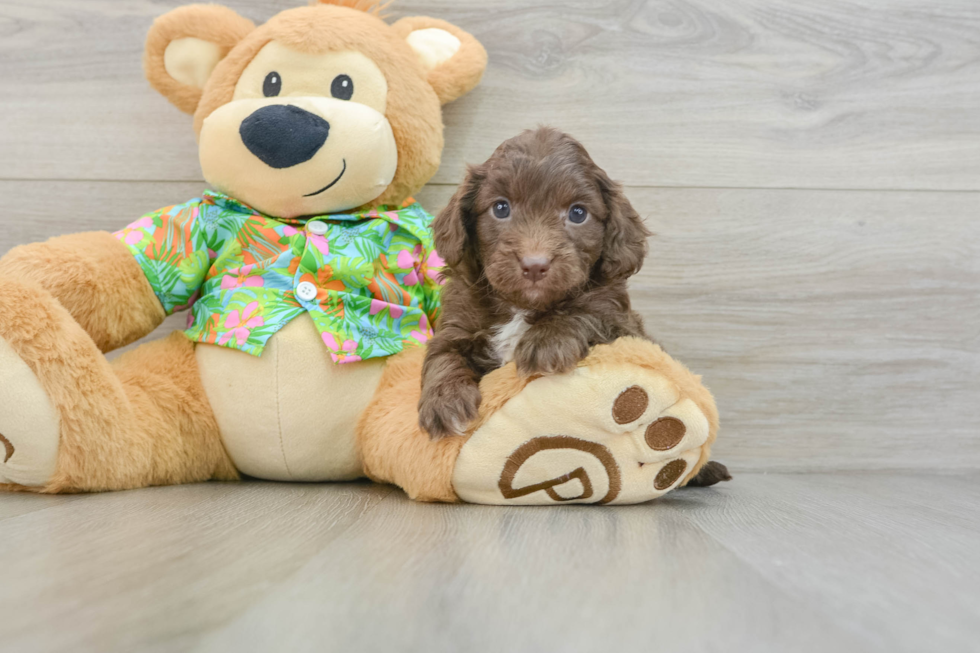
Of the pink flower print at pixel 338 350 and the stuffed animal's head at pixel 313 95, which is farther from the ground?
the stuffed animal's head at pixel 313 95

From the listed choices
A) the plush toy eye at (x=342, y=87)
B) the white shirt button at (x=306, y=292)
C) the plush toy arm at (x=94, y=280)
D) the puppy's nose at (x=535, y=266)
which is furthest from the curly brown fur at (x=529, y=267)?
the plush toy arm at (x=94, y=280)

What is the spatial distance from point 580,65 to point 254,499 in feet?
4.58

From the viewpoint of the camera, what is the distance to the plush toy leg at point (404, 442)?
1.28 m

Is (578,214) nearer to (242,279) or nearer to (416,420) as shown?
(416,420)

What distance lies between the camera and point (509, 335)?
1.33m


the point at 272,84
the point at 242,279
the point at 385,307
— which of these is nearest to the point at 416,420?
the point at 385,307

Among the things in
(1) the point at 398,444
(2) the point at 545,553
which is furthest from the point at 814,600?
(1) the point at 398,444

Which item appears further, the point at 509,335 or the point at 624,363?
the point at 509,335

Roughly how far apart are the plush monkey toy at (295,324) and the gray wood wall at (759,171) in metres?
0.29

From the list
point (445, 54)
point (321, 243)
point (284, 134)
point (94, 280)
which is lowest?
point (94, 280)

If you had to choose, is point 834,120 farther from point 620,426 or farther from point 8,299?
point 8,299

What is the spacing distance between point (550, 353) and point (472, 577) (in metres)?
0.45

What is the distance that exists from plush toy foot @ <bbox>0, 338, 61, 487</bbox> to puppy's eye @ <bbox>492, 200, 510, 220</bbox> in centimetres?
92

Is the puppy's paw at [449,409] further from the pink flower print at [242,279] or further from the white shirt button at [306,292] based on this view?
the pink flower print at [242,279]
